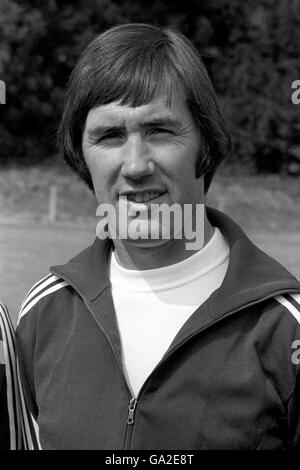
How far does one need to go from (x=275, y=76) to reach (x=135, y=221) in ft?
46.2

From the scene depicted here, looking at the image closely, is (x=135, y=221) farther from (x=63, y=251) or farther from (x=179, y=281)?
(x=63, y=251)

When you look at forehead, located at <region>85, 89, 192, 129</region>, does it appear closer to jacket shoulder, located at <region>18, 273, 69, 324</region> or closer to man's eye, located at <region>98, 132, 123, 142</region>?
man's eye, located at <region>98, 132, 123, 142</region>

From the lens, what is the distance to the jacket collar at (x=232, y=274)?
160 cm

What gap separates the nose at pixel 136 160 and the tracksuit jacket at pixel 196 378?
0.28 m

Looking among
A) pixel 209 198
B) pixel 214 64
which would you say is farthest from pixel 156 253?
pixel 214 64

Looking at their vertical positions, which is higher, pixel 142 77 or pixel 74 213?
pixel 142 77

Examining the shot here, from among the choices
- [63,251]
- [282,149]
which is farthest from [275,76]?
[63,251]

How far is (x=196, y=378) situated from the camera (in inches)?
61.7

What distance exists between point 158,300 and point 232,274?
16 centimetres

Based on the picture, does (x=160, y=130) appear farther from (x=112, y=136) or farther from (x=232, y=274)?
(x=232, y=274)

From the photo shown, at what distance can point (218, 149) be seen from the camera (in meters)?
1.75

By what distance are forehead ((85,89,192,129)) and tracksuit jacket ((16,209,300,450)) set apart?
319 millimetres

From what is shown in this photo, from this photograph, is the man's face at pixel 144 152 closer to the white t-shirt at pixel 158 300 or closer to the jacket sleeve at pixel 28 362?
the white t-shirt at pixel 158 300

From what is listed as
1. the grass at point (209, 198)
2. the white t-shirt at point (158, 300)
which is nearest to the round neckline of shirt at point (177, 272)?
the white t-shirt at point (158, 300)
